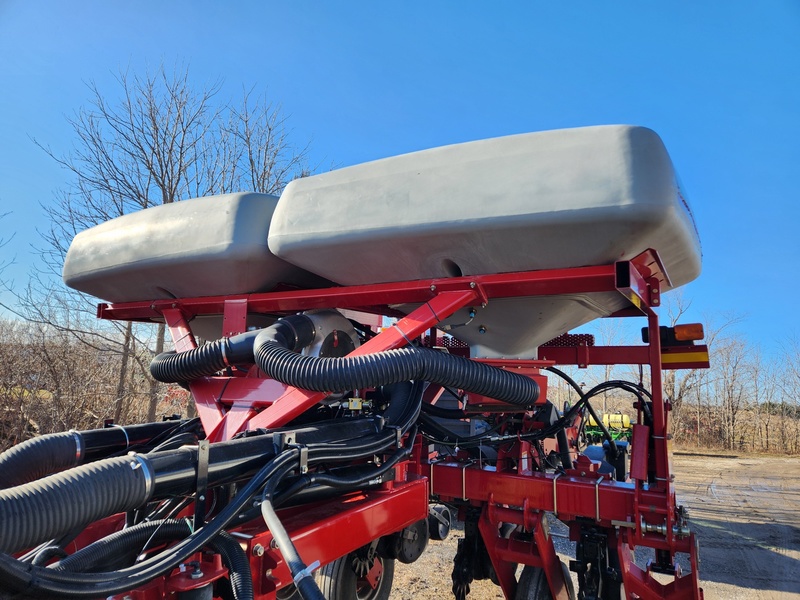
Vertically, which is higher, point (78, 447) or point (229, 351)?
point (229, 351)

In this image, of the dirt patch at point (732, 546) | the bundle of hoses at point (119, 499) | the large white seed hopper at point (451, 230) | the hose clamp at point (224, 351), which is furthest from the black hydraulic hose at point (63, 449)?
the dirt patch at point (732, 546)

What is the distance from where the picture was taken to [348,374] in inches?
88.0

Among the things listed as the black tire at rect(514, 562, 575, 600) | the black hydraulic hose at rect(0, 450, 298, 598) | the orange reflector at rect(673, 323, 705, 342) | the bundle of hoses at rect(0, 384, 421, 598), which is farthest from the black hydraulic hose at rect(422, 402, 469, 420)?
the black hydraulic hose at rect(0, 450, 298, 598)

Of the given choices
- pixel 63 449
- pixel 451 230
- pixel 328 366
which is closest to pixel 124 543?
pixel 63 449

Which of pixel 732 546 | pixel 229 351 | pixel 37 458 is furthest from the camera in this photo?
pixel 732 546

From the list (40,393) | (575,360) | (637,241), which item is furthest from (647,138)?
(40,393)

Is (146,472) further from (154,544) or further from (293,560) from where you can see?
(293,560)

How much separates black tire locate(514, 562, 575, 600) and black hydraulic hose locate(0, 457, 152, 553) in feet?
10.1

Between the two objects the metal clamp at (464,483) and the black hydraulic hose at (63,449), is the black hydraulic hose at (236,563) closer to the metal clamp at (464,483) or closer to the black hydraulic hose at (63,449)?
the black hydraulic hose at (63,449)

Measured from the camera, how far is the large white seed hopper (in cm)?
216

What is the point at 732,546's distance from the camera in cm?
652

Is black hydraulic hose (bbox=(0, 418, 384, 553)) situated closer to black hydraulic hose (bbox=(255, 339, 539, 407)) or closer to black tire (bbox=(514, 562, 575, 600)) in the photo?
black hydraulic hose (bbox=(255, 339, 539, 407))

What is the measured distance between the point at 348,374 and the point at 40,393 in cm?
721

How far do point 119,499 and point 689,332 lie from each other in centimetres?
309
